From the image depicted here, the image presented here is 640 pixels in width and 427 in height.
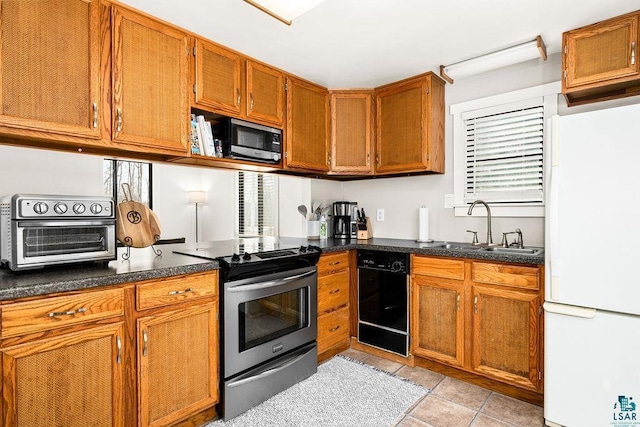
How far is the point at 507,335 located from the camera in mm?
2215

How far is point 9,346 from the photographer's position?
1.29 m

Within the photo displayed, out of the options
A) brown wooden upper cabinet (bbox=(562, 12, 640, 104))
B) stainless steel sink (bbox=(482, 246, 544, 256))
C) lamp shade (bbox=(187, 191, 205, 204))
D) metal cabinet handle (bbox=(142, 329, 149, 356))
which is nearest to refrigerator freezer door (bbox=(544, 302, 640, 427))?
stainless steel sink (bbox=(482, 246, 544, 256))

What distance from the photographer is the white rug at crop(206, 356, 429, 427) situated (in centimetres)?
198

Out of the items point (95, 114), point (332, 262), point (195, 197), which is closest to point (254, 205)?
point (195, 197)

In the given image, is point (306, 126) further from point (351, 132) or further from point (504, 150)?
point (504, 150)

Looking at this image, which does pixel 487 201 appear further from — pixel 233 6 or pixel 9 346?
pixel 9 346

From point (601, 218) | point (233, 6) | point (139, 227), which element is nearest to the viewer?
point (601, 218)

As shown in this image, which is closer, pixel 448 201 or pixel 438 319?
pixel 438 319

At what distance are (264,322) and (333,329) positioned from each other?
0.82 metres

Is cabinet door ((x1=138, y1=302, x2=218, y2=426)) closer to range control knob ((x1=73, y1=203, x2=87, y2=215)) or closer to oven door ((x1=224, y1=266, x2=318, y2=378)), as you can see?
oven door ((x1=224, y1=266, x2=318, y2=378))

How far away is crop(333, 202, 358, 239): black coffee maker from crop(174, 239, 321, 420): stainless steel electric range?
0.94 m

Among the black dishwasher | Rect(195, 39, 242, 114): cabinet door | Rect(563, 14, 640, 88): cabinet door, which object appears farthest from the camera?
the black dishwasher

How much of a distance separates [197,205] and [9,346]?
455 cm

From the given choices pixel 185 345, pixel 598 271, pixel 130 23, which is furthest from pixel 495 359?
pixel 130 23
